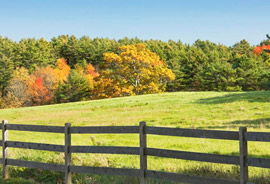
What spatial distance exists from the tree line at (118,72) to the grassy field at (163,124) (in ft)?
61.2

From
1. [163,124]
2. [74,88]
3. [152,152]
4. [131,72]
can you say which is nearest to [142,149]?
[152,152]

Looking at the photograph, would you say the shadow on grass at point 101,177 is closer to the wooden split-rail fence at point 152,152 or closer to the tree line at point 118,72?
the wooden split-rail fence at point 152,152

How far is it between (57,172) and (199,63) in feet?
255

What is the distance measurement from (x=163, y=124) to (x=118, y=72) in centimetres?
3335

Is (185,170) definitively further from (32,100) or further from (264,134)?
(32,100)

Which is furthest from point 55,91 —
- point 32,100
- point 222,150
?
point 222,150

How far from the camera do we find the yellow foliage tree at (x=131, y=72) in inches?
2354

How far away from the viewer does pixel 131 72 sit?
198 feet

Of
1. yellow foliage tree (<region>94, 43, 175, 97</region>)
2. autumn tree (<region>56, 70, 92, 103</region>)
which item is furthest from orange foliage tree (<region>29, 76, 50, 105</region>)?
yellow foliage tree (<region>94, 43, 175, 97</region>)

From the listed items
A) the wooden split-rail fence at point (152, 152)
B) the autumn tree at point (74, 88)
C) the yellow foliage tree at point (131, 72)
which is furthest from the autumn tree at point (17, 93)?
the wooden split-rail fence at point (152, 152)

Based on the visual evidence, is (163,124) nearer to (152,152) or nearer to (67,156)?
(67,156)

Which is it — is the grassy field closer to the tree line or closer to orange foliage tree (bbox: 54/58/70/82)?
the tree line

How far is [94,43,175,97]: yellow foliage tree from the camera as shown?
5978 centimetres

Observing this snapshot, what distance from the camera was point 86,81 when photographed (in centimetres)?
7869
